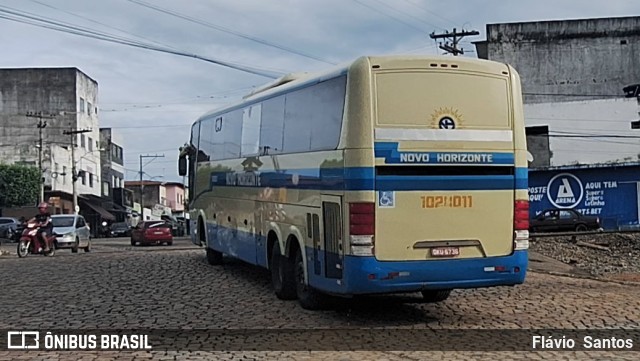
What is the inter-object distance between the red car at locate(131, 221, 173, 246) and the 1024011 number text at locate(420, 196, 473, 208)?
1225 inches

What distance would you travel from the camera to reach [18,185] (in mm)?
58469

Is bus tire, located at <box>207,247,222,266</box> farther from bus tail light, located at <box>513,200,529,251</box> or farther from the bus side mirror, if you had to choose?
bus tail light, located at <box>513,200,529,251</box>

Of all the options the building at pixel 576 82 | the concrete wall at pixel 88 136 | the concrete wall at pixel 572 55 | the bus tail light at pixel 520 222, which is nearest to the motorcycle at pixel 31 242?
the bus tail light at pixel 520 222

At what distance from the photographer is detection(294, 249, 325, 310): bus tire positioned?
440 inches

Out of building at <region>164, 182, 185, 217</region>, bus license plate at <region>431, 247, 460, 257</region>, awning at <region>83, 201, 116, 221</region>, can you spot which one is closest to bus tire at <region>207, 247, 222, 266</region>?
bus license plate at <region>431, 247, 460, 257</region>

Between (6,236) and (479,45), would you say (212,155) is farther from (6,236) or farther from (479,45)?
(479,45)

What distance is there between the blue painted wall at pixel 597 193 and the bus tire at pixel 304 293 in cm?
2959

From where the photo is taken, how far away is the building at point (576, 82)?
4653cm

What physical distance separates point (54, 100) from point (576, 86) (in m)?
44.6

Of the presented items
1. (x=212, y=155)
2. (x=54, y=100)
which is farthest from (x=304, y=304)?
(x=54, y=100)

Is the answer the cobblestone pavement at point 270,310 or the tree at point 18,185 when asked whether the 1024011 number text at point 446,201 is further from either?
the tree at point 18,185

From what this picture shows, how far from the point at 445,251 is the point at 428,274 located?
37 centimetres

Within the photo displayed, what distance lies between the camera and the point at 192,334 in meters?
9.56

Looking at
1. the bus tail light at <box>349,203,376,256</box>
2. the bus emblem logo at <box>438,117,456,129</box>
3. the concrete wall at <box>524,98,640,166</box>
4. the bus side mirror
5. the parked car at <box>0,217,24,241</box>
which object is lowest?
the parked car at <box>0,217,24,241</box>
